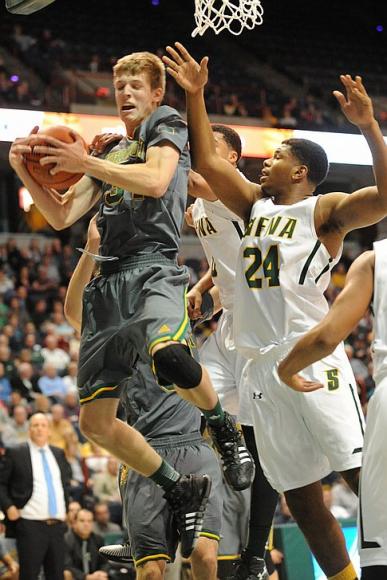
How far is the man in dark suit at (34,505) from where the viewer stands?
360 inches

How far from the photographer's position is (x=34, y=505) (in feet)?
30.4

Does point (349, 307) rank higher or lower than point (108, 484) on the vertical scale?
higher

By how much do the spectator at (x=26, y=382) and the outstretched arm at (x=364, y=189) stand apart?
8205 mm

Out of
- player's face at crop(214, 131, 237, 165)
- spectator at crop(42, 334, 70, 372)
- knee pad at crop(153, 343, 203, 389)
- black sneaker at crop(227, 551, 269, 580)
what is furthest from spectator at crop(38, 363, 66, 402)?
knee pad at crop(153, 343, 203, 389)

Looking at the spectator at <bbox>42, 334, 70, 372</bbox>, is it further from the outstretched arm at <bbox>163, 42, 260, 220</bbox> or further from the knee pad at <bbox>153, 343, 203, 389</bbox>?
the knee pad at <bbox>153, 343, 203, 389</bbox>

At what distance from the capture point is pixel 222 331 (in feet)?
20.9

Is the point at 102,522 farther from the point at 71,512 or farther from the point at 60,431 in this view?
the point at 60,431

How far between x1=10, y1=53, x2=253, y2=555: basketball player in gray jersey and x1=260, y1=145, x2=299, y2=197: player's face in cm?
69

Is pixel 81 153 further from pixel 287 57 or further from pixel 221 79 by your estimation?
pixel 287 57

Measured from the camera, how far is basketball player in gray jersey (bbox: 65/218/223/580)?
532 cm

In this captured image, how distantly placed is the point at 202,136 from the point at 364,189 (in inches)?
33.9

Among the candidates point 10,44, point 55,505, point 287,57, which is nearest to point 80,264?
point 55,505

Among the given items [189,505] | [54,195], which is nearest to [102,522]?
[189,505]

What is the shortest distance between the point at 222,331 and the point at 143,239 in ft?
5.77
